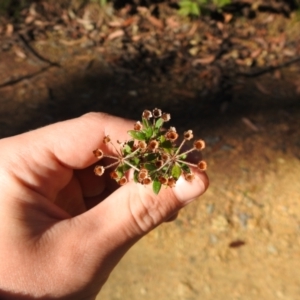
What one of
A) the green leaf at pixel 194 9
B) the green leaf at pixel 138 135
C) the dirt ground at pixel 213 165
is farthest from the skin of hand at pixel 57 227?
the green leaf at pixel 194 9

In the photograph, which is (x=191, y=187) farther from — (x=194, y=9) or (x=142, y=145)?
(x=194, y=9)

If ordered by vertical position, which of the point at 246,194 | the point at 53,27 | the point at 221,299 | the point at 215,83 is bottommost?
the point at 221,299

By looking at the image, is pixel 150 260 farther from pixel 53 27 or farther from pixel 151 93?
pixel 53 27

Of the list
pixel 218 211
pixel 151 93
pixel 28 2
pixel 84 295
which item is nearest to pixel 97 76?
pixel 151 93

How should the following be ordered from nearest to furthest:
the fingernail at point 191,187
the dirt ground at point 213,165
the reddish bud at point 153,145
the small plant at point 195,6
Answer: the reddish bud at point 153,145
the fingernail at point 191,187
the dirt ground at point 213,165
the small plant at point 195,6

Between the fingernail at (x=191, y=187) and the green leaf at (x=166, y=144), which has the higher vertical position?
the green leaf at (x=166, y=144)

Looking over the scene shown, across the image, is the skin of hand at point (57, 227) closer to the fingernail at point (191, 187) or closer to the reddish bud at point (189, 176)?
the fingernail at point (191, 187)

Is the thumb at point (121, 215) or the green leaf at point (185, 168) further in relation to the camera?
the thumb at point (121, 215)

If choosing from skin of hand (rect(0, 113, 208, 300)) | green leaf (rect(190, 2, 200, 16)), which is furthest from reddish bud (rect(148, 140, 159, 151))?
green leaf (rect(190, 2, 200, 16))
